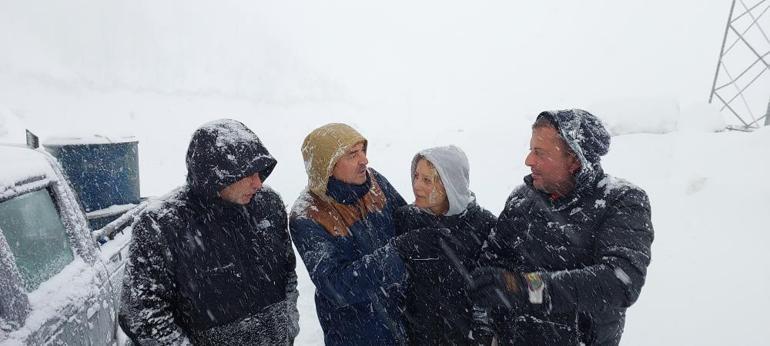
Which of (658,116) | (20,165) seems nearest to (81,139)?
(20,165)

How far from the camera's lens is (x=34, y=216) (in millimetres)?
2316

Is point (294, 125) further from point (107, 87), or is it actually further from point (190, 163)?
point (190, 163)

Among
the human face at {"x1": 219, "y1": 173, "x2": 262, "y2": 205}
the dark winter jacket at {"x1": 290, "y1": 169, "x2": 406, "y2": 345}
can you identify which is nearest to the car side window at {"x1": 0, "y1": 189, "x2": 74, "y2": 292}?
the human face at {"x1": 219, "y1": 173, "x2": 262, "y2": 205}

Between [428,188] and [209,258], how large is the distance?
1240mm

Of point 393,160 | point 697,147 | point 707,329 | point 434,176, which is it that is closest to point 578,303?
point 434,176

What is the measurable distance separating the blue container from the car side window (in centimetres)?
299

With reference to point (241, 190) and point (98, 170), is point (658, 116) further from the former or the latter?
point (98, 170)

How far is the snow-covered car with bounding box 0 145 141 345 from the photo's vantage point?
1845 millimetres

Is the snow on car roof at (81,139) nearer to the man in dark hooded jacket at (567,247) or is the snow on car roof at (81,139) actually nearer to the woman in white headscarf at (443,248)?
the woman in white headscarf at (443,248)

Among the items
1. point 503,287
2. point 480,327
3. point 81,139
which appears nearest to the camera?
point 503,287

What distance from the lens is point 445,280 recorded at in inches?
91.6

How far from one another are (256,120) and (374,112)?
26.6 ft

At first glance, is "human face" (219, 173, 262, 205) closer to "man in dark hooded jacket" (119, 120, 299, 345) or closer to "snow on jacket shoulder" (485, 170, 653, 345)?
"man in dark hooded jacket" (119, 120, 299, 345)

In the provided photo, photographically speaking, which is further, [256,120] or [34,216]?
[256,120]
